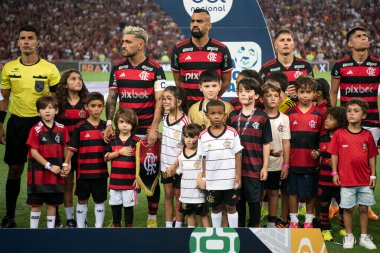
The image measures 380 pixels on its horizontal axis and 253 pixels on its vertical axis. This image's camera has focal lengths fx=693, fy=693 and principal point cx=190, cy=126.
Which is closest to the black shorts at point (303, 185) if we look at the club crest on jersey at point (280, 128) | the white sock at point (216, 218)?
the club crest on jersey at point (280, 128)

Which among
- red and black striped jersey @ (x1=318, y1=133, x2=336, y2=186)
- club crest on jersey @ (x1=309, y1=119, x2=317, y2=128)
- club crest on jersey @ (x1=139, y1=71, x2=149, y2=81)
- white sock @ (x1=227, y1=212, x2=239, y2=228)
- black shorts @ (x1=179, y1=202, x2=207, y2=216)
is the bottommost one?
white sock @ (x1=227, y1=212, x2=239, y2=228)

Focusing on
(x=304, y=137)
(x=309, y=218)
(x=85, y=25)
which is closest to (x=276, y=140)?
(x=304, y=137)

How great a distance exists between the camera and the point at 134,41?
774cm

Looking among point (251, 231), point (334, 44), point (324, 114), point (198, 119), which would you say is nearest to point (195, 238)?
point (251, 231)

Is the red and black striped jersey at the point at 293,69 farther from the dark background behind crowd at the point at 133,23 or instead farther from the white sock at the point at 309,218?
the dark background behind crowd at the point at 133,23

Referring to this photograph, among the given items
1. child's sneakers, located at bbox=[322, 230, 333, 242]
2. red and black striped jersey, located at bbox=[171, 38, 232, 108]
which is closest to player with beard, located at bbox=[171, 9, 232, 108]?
red and black striped jersey, located at bbox=[171, 38, 232, 108]

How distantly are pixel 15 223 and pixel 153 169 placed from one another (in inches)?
73.6

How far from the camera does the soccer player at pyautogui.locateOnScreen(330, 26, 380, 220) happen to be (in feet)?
27.6

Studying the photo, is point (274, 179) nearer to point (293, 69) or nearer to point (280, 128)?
point (280, 128)

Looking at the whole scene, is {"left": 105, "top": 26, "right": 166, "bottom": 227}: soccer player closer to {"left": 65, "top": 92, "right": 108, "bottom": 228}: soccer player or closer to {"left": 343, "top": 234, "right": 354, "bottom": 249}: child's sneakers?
{"left": 65, "top": 92, "right": 108, "bottom": 228}: soccer player

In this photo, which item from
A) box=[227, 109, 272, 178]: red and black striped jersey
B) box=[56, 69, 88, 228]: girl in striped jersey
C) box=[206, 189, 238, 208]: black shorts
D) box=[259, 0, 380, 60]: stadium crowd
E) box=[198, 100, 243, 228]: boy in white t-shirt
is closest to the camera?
box=[198, 100, 243, 228]: boy in white t-shirt

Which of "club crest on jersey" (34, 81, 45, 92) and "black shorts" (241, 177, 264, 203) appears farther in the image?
"club crest on jersey" (34, 81, 45, 92)

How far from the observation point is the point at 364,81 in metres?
Answer: 8.43

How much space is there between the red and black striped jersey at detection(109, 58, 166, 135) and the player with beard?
406 mm
